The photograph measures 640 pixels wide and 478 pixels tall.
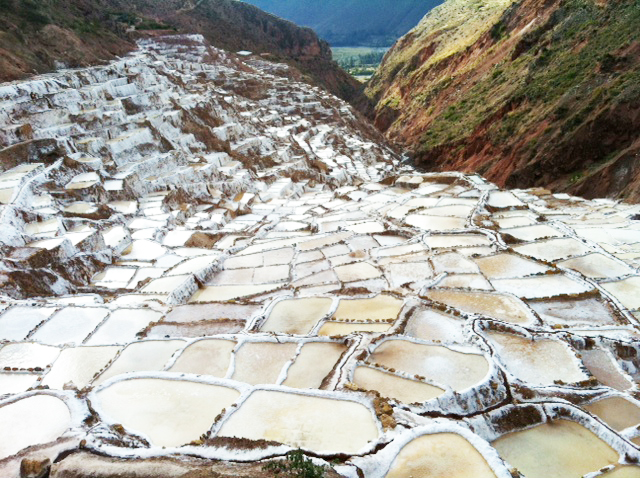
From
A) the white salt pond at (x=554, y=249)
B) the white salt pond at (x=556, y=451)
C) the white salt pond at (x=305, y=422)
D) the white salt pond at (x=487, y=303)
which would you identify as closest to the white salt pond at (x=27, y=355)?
the white salt pond at (x=305, y=422)

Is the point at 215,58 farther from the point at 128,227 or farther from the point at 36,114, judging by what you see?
the point at 128,227

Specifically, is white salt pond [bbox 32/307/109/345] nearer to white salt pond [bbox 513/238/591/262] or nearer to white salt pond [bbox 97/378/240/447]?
white salt pond [bbox 97/378/240/447]

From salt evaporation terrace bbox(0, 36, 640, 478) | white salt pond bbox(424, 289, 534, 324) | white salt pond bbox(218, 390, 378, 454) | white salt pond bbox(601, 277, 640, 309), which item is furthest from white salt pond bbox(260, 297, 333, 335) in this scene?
white salt pond bbox(601, 277, 640, 309)

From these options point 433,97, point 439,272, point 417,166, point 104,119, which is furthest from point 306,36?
point 439,272

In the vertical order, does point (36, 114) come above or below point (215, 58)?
below

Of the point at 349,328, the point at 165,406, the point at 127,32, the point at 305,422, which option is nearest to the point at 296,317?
the point at 349,328

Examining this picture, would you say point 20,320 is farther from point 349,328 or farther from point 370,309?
point 370,309
